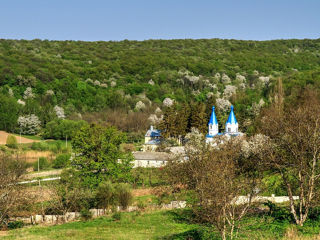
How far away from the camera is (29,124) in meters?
69.1

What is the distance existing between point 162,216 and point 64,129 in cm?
4757

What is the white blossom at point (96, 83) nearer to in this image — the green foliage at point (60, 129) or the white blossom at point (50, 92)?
the white blossom at point (50, 92)

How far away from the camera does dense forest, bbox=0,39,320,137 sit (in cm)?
7244

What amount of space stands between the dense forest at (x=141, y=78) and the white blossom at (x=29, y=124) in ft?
0.54

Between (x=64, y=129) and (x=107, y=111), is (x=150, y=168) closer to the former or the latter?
(x=64, y=129)

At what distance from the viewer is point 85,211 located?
66.3 ft

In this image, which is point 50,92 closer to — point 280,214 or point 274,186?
point 274,186

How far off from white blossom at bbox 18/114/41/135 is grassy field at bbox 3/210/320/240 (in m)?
52.6

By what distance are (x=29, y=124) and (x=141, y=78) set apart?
161ft

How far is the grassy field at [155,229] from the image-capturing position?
42.9ft

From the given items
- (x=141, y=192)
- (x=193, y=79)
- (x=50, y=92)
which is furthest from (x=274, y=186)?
(x=193, y=79)

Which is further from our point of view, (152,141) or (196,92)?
(196,92)

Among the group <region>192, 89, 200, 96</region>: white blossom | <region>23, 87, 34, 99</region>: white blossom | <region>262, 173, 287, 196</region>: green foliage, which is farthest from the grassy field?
<region>192, 89, 200, 96</region>: white blossom

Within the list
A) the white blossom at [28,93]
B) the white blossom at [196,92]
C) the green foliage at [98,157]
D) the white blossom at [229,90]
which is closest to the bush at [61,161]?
the green foliage at [98,157]
